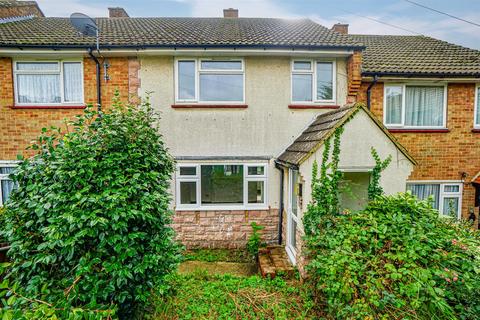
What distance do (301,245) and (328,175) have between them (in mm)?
1674

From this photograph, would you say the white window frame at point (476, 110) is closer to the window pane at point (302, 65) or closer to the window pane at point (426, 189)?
the window pane at point (426, 189)

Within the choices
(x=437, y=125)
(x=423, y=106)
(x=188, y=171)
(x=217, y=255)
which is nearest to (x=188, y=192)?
(x=188, y=171)

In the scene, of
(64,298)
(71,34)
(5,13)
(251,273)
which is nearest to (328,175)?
(251,273)

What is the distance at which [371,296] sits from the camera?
141 inches

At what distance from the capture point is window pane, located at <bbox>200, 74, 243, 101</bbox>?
755 cm

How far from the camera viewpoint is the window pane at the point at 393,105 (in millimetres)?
7867

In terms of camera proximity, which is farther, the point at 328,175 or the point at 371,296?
the point at 328,175

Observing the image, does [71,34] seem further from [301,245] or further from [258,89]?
[301,245]

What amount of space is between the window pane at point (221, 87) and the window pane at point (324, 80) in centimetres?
239

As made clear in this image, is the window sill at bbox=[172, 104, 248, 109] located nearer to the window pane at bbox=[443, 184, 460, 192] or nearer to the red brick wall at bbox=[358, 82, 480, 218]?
the red brick wall at bbox=[358, 82, 480, 218]

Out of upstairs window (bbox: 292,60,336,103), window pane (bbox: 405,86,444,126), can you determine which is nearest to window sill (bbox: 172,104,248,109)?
upstairs window (bbox: 292,60,336,103)

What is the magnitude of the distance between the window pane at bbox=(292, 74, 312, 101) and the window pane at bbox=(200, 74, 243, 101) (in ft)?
5.32

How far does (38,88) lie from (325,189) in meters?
8.59

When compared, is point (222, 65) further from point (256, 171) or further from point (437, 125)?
point (437, 125)
